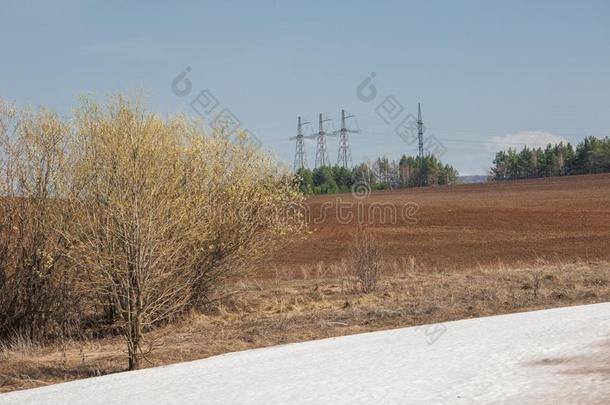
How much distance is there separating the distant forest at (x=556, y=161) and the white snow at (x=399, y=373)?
127 meters

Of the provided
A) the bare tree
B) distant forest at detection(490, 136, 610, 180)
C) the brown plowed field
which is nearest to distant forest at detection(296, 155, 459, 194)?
distant forest at detection(490, 136, 610, 180)

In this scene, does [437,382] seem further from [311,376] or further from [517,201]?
[517,201]

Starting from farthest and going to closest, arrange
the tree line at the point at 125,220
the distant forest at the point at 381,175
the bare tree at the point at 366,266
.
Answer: the distant forest at the point at 381,175 < the bare tree at the point at 366,266 < the tree line at the point at 125,220

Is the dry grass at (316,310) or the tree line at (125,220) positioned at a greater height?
the tree line at (125,220)

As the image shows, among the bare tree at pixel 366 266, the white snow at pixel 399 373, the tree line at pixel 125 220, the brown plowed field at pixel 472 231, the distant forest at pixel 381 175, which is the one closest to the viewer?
the white snow at pixel 399 373

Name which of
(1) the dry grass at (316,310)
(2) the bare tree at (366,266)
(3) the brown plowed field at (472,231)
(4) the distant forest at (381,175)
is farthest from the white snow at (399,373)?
(4) the distant forest at (381,175)

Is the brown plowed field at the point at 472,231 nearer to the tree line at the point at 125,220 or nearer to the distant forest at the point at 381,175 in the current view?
the tree line at the point at 125,220

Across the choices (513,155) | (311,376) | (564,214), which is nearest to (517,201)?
(564,214)

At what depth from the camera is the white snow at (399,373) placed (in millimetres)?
10875

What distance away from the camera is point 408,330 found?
17.1 m

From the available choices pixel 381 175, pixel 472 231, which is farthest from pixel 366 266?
pixel 381 175

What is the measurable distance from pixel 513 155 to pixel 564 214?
419 feet

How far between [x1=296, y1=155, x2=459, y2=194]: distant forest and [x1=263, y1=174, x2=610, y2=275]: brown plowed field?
1820 inches

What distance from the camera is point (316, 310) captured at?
21.4m
